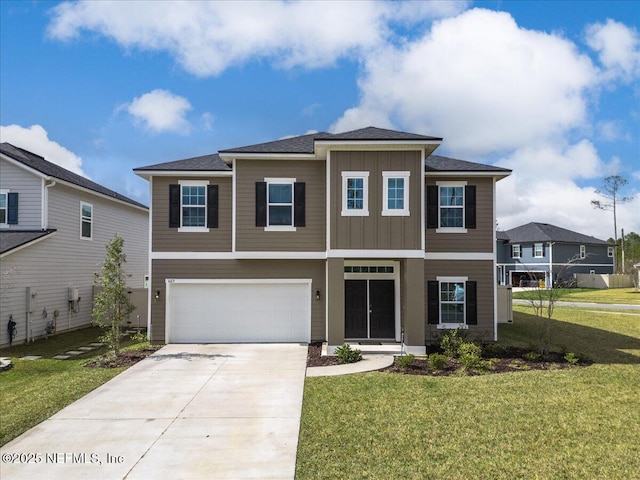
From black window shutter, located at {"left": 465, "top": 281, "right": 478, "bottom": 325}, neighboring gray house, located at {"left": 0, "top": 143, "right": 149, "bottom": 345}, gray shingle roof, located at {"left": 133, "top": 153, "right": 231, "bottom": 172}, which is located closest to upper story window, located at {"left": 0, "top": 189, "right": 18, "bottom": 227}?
neighboring gray house, located at {"left": 0, "top": 143, "right": 149, "bottom": 345}

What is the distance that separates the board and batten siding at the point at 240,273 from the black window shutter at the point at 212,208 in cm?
124

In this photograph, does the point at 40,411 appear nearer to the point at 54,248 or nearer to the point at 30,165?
the point at 54,248

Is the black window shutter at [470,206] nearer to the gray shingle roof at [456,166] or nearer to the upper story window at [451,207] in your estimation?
the upper story window at [451,207]

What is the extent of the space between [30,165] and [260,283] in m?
10.1

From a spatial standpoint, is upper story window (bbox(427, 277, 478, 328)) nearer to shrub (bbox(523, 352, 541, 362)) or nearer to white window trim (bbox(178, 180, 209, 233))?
shrub (bbox(523, 352, 541, 362))

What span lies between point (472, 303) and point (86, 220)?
16090 mm

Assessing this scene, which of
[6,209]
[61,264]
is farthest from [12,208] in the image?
[61,264]

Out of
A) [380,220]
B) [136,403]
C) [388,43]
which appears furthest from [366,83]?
[136,403]

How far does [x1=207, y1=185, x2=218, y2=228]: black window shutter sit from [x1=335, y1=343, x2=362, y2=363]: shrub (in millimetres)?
5777

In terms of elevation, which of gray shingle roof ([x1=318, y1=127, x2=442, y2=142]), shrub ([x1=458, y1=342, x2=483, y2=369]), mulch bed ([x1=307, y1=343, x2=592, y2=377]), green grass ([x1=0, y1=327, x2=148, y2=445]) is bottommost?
green grass ([x1=0, y1=327, x2=148, y2=445])

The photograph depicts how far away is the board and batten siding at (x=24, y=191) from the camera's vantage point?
15922 millimetres

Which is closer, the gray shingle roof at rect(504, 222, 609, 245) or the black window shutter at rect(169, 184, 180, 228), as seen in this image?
the black window shutter at rect(169, 184, 180, 228)

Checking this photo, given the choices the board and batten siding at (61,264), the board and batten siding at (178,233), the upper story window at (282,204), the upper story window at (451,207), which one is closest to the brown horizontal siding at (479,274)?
the upper story window at (451,207)

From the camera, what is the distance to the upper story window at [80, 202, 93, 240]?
716 inches
